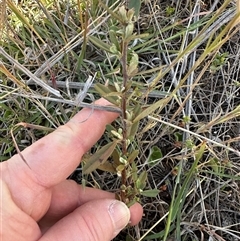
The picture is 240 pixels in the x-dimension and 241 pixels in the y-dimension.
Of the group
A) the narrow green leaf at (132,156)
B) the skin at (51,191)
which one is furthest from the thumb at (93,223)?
the narrow green leaf at (132,156)

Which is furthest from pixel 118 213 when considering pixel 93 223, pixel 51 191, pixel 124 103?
pixel 124 103

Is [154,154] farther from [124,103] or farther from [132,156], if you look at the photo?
[124,103]

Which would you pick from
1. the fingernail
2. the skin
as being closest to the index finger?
the skin

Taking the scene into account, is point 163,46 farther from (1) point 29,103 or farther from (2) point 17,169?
(2) point 17,169

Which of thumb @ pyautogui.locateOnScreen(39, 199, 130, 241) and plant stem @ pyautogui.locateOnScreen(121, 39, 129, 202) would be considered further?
thumb @ pyautogui.locateOnScreen(39, 199, 130, 241)

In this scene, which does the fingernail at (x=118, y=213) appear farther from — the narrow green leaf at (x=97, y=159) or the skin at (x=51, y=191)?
the narrow green leaf at (x=97, y=159)

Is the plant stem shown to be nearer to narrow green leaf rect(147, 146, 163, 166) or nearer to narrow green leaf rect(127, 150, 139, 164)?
narrow green leaf rect(127, 150, 139, 164)

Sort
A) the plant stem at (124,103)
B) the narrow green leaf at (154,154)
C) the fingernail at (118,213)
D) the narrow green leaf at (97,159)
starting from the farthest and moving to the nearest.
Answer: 1. the narrow green leaf at (154,154)
2. the fingernail at (118,213)
3. the narrow green leaf at (97,159)
4. the plant stem at (124,103)
